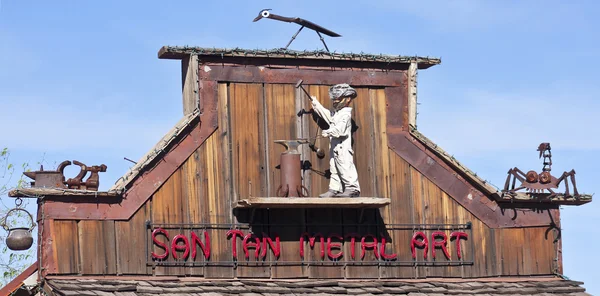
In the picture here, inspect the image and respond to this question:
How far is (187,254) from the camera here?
22766 millimetres

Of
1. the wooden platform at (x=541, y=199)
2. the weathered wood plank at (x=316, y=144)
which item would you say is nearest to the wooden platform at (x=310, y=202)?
the weathered wood plank at (x=316, y=144)

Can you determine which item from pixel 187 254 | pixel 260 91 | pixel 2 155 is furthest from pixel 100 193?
pixel 2 155

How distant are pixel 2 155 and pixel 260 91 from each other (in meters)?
9.42

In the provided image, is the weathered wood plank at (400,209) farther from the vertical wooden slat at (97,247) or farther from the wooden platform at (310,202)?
the vertical wooden slat at (97,247)

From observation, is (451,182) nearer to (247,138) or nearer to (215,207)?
(247,138)

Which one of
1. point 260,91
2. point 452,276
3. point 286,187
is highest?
point 260,91

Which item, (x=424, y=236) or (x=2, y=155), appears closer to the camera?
(x=424, y=236)

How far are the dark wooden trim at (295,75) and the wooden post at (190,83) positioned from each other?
132 millimetres

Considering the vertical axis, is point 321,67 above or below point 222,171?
above

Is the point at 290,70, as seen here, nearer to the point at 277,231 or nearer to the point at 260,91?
the point at 260,91

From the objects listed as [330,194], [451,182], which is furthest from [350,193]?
[451,182]

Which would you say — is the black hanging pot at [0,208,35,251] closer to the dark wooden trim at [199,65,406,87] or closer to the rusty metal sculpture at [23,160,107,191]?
the rusty metal sculpture at [23,160,107,191]

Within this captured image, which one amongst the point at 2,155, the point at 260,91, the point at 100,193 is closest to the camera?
the point at 100,193

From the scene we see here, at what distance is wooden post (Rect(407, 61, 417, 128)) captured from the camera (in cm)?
2466
